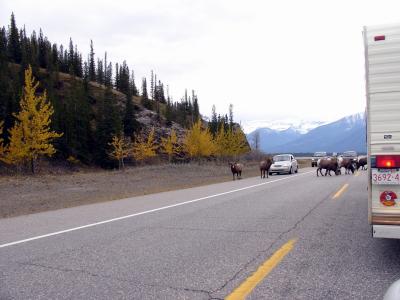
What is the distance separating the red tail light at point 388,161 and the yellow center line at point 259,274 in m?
1.88

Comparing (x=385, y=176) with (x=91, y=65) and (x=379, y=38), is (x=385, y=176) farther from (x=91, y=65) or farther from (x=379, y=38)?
(x=91, y=65)

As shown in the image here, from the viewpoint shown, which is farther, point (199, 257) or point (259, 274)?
point (199, 257)

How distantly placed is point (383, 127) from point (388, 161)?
0.49 meters

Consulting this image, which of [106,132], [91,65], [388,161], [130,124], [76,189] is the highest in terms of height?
[91,65]

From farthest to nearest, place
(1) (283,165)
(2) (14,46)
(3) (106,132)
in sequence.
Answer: (2) (14,46), (3) (106,132), (1) (283,165)

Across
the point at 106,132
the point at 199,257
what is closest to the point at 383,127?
the point at 199,257

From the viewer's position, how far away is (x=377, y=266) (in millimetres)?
5629

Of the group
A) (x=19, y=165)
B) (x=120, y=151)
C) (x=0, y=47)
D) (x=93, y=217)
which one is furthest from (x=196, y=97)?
(x=93, y=217)

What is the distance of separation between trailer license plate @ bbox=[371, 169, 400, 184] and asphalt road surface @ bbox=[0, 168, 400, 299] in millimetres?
1117

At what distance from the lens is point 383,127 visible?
5746mm

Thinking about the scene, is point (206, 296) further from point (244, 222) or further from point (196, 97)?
point (196, 97)

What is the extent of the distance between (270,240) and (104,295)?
350cm

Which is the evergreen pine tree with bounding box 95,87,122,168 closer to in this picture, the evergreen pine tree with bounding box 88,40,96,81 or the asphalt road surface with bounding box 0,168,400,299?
the evergreen pine tree with bounding box 88,40,96,81

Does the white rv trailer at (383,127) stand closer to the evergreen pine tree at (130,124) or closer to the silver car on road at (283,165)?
the silver car on road at (283,165)
